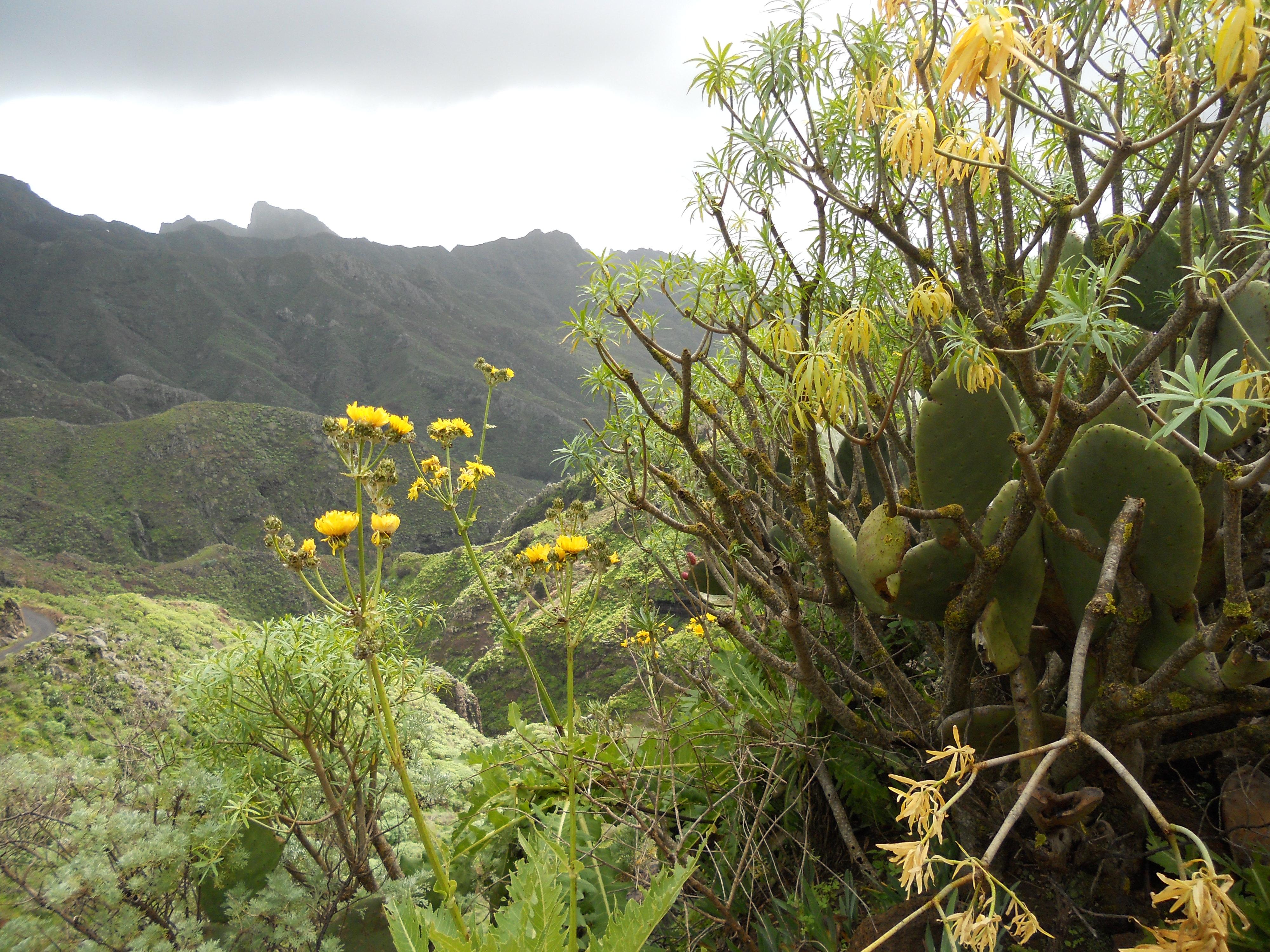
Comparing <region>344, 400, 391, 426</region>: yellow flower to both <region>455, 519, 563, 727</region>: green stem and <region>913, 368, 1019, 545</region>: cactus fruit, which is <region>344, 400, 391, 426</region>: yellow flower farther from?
<region>913, 368, 1019, 545</region>: cactus fruit

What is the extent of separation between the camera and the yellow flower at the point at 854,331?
1186 mm

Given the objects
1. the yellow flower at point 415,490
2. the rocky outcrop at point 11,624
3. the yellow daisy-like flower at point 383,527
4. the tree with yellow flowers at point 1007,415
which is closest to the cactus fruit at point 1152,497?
the tree with yellow flowers at point 1007,415

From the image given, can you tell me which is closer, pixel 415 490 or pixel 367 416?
pixel 367 416

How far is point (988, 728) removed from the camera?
54.6 inches

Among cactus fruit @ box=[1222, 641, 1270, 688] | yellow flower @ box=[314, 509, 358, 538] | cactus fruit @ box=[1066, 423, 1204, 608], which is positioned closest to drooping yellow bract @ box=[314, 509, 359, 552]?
yellow flower @ box=[314, 509, 358, 538]

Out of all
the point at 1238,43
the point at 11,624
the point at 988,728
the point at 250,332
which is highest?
the point at 250,332

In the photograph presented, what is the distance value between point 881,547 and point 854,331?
1.57 ft

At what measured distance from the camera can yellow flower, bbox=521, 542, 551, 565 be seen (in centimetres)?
146

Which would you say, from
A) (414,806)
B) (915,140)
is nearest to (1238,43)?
(915,140)

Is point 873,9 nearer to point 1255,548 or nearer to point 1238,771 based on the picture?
point 1255,548

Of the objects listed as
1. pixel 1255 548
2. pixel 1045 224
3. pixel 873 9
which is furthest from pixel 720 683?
pixel 873 9

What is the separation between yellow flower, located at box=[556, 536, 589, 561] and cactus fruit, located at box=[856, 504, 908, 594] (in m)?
0.61

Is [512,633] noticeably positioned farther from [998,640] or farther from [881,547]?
[998,640]

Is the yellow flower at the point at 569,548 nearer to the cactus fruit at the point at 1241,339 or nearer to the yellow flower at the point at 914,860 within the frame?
the yellow flower at the point at 914,860
